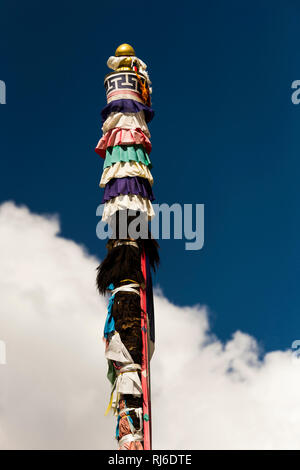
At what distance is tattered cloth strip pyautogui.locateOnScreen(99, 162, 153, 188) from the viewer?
1590 cm

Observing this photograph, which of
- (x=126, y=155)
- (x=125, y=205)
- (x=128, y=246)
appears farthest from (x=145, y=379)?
(x=126, y=155)

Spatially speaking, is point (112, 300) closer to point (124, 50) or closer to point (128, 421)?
point (128, 421)

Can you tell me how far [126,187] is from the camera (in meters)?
15.7

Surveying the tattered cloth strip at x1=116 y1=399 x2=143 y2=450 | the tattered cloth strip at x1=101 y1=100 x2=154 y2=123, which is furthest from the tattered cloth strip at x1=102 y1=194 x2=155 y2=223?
the tattered cloth strip at x1=116 y1=399 x2=143 y2=450

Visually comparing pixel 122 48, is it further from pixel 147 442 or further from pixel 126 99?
pixel 147 442

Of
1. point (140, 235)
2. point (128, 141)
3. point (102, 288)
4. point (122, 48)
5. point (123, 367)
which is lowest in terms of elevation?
point (123, 367)

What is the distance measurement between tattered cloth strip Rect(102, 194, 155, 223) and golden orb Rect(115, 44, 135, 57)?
409cm

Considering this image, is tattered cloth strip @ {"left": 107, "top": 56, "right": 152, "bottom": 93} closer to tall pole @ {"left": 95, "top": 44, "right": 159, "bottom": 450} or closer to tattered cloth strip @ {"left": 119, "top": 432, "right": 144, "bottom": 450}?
tall pole @ {"left": 95, "top": 44, "right": 159, "bottom": 450}

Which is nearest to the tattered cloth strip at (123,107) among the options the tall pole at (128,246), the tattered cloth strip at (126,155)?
the tall pole at (128,246)

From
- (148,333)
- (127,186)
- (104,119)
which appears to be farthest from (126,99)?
(148,333)

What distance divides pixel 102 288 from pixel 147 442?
3.52 metres

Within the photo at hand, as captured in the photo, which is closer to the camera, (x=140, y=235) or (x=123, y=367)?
(x=123, y=367)

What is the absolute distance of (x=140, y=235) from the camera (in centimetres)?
1547
